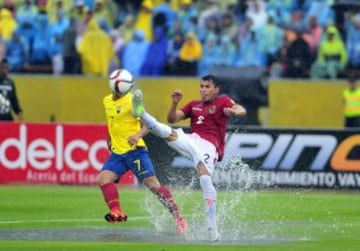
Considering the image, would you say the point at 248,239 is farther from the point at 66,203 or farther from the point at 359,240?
the point at 66,203

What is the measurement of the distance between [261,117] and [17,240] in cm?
1460

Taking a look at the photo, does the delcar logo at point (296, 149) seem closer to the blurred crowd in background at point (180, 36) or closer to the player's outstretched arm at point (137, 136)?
the blurred crowd in background at point (180, 36)

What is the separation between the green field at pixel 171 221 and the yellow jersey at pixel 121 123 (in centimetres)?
118

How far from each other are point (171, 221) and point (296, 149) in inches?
287

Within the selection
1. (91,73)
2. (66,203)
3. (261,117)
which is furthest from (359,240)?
(91,73)

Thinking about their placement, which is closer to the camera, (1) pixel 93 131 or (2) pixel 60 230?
(2) pixel 60 230

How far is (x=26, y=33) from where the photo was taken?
1277 inches

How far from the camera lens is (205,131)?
57.7ft

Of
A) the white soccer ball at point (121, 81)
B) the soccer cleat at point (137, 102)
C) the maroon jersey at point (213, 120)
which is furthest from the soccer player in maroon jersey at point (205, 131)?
the white soccer ball at point (121, 81)

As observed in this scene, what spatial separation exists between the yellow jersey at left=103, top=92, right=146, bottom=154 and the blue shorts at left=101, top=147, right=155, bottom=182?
0.07 metres

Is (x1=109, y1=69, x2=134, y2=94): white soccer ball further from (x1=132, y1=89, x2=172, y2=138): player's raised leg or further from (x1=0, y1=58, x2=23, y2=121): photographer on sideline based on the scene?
(x1=0, y1=58, x2=23, y2=121): photographer on sideline

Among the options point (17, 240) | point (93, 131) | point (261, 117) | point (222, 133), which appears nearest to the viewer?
point (17, 240)

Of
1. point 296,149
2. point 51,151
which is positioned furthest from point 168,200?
point 51,151

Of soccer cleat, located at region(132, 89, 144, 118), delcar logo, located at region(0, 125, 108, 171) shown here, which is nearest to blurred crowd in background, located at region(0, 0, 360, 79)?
delcar logo, located at region(0, 125, 108, 171)
